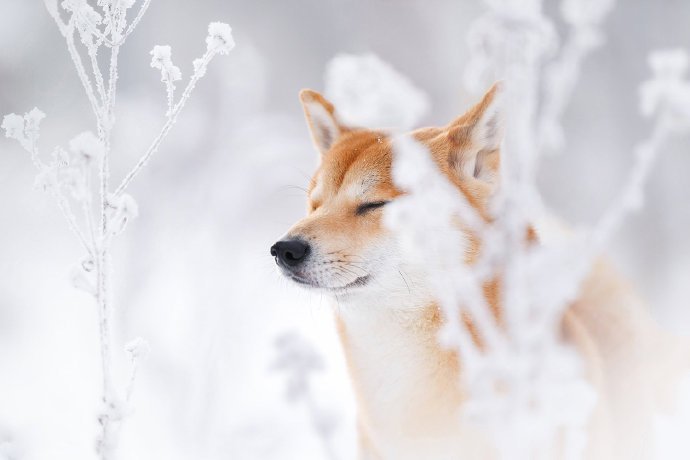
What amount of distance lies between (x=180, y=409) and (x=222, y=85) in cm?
139

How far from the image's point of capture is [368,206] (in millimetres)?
1562

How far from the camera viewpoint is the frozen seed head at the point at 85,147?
840 mm

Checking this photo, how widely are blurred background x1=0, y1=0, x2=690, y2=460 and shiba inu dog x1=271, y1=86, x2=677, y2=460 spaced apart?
330 millimetres

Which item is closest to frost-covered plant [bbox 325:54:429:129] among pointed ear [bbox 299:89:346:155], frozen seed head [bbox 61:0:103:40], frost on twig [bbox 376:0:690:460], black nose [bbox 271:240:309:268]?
frost on twig [bbox 376:0:690:460]

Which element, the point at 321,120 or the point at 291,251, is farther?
the point at 321,120

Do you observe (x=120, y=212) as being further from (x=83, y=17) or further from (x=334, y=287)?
(x=334, y=287)

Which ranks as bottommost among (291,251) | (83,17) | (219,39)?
(291,251)

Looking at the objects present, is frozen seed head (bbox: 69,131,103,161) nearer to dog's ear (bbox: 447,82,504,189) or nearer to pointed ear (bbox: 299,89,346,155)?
dog's ear (bbox: 447,82,504,189)

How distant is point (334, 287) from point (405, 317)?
18 cm

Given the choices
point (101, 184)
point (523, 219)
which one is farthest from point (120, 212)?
point (523, 219)

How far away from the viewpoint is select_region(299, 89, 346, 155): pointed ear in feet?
5.97

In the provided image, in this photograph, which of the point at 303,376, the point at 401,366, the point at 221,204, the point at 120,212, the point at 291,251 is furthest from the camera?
the point at 221,204

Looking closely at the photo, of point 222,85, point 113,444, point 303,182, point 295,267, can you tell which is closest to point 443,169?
point 295,267

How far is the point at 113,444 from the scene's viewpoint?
939 mm
